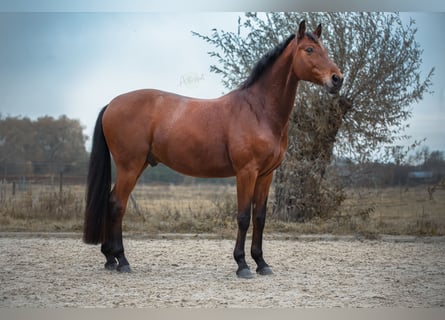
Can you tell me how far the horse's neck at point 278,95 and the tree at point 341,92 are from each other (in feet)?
10.8

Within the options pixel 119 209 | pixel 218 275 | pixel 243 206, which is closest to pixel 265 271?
pixel 218 275

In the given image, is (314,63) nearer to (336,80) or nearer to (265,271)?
(336,80)

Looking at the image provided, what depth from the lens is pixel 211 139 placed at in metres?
5.49

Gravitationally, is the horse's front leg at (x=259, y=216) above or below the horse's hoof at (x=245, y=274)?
above

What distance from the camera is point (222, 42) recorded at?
29.8ft

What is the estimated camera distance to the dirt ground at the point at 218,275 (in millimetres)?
4449

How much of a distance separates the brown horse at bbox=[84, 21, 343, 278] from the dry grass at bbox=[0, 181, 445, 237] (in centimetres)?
279

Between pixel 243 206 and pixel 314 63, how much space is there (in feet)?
4.86

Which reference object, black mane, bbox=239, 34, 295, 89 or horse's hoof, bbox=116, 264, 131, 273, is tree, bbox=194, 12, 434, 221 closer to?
black mane, bbox=239, 34, 295, 89

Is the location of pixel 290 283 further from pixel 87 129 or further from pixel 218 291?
pixel 87 129

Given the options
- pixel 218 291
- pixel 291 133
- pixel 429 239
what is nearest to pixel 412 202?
pixel 429 239

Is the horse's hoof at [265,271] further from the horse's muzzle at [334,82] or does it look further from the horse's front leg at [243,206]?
the horse's muzzle at [334,82]

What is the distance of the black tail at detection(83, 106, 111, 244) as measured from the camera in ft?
18.3

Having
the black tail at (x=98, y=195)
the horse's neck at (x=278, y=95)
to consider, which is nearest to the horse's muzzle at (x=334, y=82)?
the horse's neck at (x=278, y=95)
